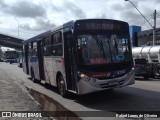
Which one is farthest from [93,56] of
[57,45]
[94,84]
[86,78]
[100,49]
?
[57,45]

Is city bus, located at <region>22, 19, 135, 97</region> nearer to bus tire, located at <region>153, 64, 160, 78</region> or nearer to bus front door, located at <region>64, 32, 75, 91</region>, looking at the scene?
bus front door, located at <region>64, 32, 75, 91</region>

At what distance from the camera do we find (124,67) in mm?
12039

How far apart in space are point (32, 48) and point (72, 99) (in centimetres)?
759

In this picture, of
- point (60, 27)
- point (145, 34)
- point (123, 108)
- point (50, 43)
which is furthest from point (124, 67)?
point (145, 34)

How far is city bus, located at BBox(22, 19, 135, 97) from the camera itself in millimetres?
11242

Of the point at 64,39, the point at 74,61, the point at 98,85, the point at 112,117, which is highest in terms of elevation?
the point at 64,39

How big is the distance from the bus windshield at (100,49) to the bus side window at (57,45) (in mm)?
1756

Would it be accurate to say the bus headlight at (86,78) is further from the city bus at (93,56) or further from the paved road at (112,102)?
the paved road at (112,102)

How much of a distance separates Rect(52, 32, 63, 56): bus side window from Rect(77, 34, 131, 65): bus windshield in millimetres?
1756

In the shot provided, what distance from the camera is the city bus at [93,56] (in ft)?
36.9

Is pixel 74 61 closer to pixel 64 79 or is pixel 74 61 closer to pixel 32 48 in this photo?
pixel 64 79

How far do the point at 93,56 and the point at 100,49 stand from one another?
380 millimetres

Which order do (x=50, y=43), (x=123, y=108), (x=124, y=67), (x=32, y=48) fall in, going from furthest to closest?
(x=32, y=48) → (x=50, y=43) → (x=124, y=67) → (x=123, y=108)

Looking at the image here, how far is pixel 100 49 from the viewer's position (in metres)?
11.5
